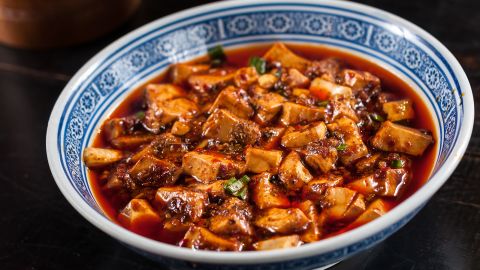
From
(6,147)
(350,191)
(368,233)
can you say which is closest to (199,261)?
(368,233)

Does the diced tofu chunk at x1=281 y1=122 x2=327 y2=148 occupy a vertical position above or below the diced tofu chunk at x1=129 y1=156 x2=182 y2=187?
above

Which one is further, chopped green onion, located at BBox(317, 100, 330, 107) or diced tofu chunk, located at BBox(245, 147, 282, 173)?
chopped green onion, located at BBox(317, 100, 330, 107)

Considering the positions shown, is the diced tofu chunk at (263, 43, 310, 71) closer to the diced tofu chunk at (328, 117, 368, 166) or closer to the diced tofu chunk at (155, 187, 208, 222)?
the diced tofu chunk at (328, 117, 368, 166)

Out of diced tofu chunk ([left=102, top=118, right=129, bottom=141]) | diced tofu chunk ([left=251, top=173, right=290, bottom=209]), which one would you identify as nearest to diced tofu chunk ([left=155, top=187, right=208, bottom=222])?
diced tofu chunk ([left=251, top=173, right=290, bottom=209])

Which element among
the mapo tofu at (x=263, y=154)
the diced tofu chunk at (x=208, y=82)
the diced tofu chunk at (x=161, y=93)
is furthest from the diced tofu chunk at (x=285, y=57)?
the diced tofu chunk at (x=161, y=93)

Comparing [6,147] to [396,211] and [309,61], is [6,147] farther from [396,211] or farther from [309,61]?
[396,211]

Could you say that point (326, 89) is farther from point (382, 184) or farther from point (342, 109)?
point (382, 184)
